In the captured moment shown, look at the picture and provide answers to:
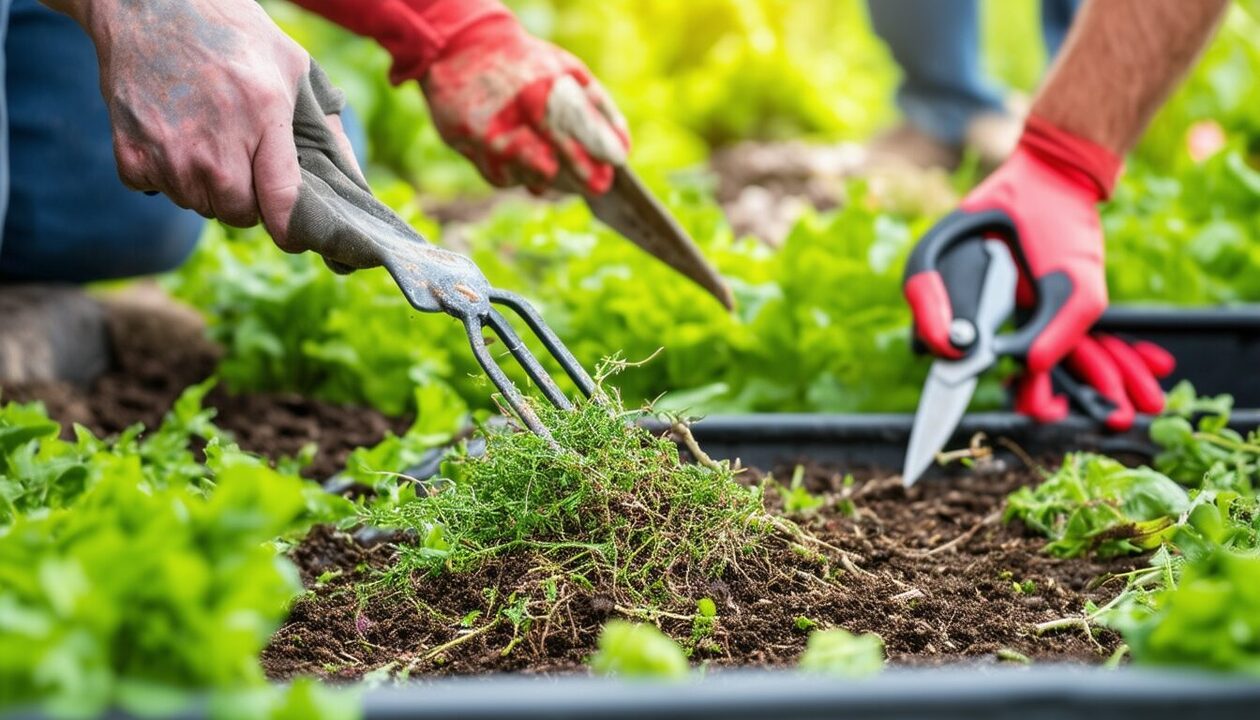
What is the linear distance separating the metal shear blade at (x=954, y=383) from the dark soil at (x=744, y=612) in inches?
12.7

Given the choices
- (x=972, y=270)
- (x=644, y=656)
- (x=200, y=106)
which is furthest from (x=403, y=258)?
(x=972, y=270)

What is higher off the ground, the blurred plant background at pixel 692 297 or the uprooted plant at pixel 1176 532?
the uprooted plant at pixel 1176 532

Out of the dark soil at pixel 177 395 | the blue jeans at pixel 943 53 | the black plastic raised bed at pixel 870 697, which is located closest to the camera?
the black plastic raised bed at pixel 870 697

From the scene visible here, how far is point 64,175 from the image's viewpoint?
2561 millimetres

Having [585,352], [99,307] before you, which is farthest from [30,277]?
[585,352]

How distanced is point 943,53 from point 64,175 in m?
2.80

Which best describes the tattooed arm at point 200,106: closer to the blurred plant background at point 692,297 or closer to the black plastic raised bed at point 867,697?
the blurred plant background at point 692,297

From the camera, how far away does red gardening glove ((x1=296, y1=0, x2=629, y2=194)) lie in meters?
2.18

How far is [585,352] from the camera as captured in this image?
2.39 meters

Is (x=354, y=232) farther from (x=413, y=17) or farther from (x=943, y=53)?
(x=943, y=53)

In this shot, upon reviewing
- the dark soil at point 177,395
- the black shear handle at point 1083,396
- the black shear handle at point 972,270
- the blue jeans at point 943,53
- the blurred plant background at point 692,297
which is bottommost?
the dark soil at point 177,395

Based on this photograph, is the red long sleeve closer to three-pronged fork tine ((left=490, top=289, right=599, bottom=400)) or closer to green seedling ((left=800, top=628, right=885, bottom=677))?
three-pronged fork tine ((left=490, top=289, right=599, bottom=400))

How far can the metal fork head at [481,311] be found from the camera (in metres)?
1.41

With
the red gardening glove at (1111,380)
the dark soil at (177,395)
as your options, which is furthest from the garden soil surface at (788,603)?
the dark soil at (177,395)
